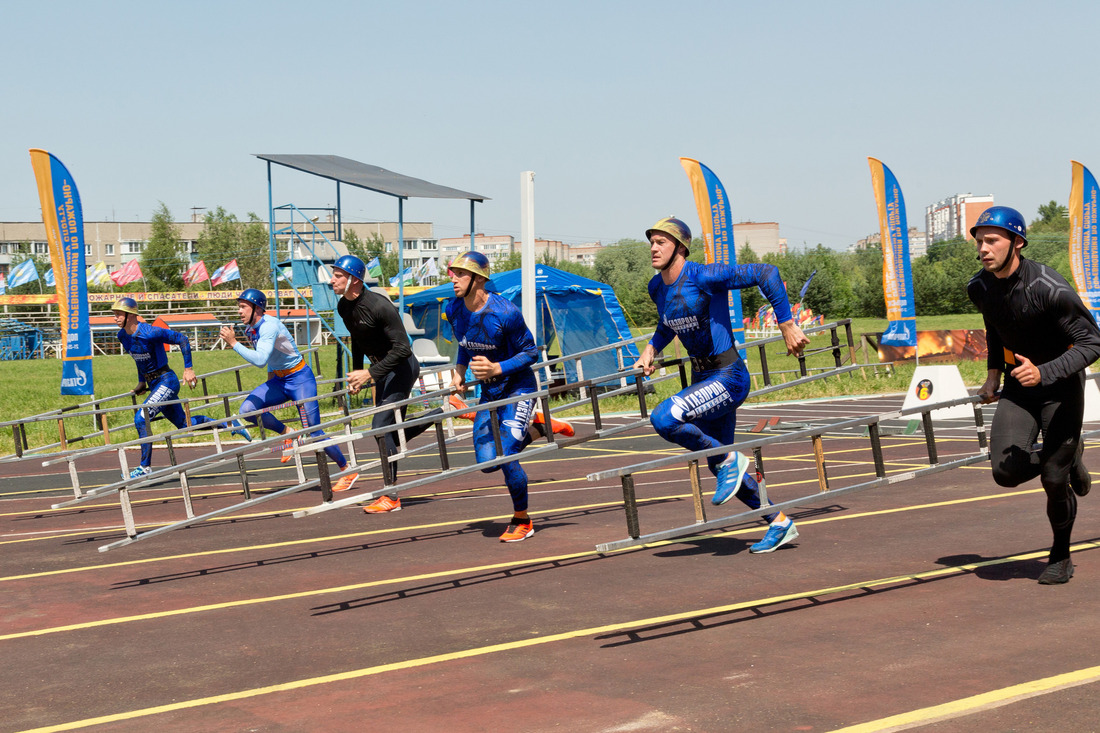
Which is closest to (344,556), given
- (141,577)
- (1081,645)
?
(141,577)

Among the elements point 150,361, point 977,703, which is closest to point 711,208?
point 150,361

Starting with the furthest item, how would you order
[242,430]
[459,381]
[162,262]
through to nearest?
[162,262]
[242,430]
[459,381]

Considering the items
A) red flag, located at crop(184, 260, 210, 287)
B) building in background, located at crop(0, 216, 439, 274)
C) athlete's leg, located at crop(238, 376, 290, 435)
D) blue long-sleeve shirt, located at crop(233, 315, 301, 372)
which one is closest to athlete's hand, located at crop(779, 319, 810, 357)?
blue long-sleeve shirt, located at crop(233, 315, 301, 372)

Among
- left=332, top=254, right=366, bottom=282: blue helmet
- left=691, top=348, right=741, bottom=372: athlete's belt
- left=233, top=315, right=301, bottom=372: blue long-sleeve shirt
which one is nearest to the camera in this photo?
left=691, top=348, right=741, bottom=372: athlete's belt

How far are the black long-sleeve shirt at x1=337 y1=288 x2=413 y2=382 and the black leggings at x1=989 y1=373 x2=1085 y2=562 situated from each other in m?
5.61

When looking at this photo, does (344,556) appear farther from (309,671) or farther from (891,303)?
(891,303)

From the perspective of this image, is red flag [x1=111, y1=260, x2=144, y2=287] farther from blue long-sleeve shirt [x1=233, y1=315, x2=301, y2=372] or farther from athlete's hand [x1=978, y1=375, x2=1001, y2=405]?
athlete's hand [x1=978, y1=375, x2=1001, y2=405]

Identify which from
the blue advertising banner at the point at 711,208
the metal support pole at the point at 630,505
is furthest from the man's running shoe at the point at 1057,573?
the blue advertising banner at the point at 711,208

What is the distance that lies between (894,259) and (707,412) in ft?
65.4

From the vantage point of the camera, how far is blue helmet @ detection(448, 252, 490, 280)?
Answer: 8320 millimetres

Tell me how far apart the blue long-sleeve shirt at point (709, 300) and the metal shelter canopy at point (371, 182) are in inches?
514

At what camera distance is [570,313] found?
2595cm

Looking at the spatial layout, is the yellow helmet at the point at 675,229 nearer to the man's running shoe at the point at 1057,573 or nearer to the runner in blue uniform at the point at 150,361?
the man's running shoe at the point at 1057,573

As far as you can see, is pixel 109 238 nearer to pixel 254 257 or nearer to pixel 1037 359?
pixel 254 257
